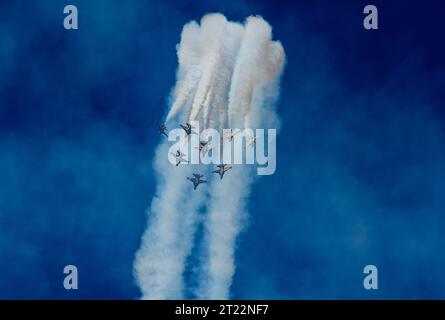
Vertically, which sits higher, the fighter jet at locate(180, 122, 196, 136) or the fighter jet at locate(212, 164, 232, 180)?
the fighter jet at locate(180, 122, 196, 136)

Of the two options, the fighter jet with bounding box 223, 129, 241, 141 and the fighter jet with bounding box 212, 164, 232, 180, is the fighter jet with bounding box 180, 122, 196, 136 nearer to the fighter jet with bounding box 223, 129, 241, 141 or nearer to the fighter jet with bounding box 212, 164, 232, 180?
the fighter jet with bounding box 223, 129, 241, 141

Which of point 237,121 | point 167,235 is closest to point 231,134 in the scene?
point 237,121

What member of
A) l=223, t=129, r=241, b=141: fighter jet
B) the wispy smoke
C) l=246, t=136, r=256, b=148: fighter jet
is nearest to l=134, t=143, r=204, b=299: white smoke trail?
the wispy smoke

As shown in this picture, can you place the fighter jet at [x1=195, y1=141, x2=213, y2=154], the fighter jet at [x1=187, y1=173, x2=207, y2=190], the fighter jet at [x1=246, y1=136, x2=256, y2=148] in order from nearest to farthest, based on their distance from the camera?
the fighter jet at [x1=246, y1=136, x2=256, y2=148]
the fighter jet at [x1=195, y1=141, x2=213, y2=154]
the fighter jet at [x1=187, y1=173, x2=207, y2=190]

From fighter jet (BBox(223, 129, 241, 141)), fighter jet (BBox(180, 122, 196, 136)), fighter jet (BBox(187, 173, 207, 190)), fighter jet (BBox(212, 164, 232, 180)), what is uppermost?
fighter jet (BBox(180, 122, 196, 136))

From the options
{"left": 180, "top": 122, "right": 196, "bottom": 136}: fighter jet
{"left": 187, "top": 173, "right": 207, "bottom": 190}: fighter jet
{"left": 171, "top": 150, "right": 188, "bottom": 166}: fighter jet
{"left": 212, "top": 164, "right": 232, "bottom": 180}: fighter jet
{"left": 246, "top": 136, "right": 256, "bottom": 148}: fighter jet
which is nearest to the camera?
{"left": 246, "top": 136, "right": 256, "bottom": 148}: fighter jet

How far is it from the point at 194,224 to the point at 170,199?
73.3 inches

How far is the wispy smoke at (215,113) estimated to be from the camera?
50000mm

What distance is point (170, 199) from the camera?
51062 mm

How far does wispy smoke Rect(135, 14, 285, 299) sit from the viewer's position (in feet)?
164
